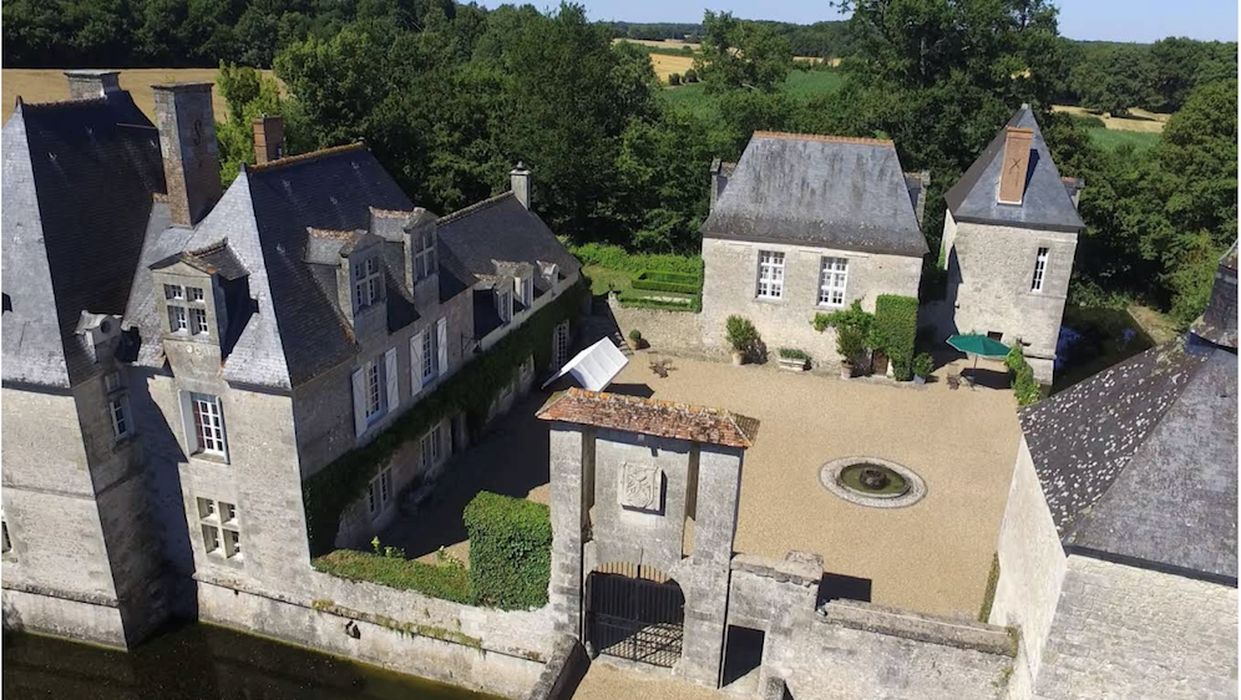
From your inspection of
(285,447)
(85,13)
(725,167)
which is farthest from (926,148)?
(85,13)

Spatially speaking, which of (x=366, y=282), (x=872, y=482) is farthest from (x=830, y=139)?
(x=366, y=282)

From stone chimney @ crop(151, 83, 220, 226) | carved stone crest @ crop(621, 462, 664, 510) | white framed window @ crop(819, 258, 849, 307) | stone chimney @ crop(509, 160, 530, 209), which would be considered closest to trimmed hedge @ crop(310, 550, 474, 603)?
carved stone crest @ crop(621, 462, 664, 510)

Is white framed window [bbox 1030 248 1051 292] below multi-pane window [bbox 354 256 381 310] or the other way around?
below

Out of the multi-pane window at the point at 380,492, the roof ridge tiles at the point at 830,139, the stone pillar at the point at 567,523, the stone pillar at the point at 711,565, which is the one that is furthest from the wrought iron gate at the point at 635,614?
the roof ridge tiles at the point at 830,139

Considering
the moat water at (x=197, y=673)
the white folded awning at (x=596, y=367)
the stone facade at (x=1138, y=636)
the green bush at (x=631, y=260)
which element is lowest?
the moat water at (x=197, y=673)

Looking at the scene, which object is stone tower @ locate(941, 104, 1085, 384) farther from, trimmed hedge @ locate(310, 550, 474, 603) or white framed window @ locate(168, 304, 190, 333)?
white framed window @ locate(168, 304, 190, 333)

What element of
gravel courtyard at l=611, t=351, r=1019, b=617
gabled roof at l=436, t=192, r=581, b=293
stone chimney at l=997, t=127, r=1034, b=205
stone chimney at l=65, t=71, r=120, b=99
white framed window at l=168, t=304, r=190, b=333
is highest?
stone chimney at l=65, t=71, r=120, b=99

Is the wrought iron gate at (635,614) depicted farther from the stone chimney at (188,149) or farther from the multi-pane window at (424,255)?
the stone chimney at (188,149)
